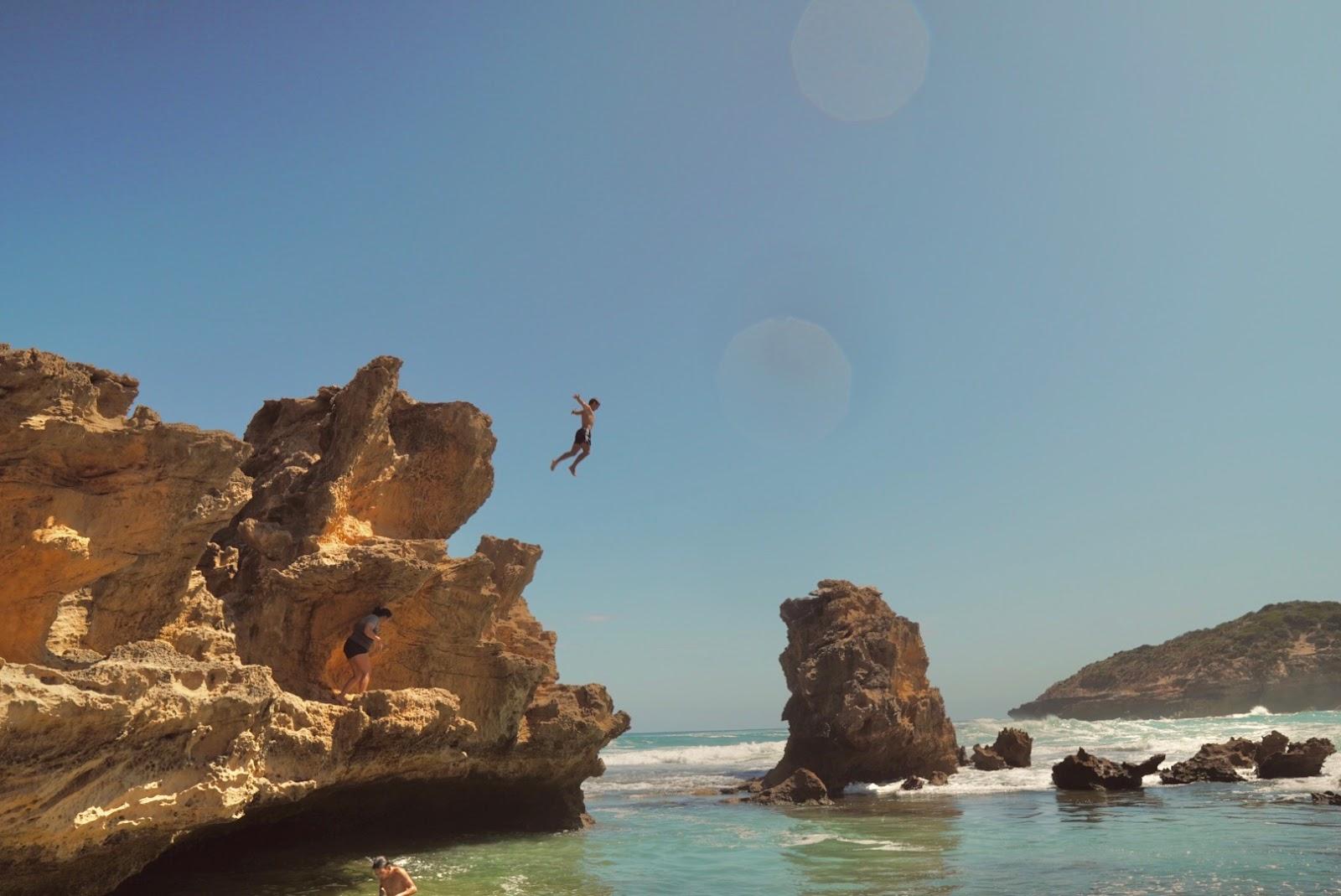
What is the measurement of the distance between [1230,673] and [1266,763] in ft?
223

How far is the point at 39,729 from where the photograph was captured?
6.62 m

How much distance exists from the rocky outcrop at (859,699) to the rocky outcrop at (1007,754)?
75.4 inches

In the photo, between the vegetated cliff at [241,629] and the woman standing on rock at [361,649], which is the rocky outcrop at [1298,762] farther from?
the woman standing on rock at [361,649]

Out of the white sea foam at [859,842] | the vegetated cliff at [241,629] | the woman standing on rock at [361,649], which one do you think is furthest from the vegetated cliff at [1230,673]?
the woman standing on rock at [361,649]

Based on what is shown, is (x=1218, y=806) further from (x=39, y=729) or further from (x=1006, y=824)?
(x=39, y=729)

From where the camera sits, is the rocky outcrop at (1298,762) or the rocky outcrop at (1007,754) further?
the rocky outcrop at (1007,754)

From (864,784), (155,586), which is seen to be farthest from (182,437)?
(864,784)

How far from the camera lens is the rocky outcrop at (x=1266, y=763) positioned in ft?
84.0

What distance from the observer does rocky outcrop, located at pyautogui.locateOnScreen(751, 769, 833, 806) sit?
84.0 ft

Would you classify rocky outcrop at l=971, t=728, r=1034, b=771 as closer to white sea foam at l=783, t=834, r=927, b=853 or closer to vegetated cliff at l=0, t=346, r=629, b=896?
white sea foam at l=783, t=834, r=927, b=853

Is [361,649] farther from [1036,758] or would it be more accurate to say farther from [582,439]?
[1036,758]

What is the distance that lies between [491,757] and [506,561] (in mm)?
4260

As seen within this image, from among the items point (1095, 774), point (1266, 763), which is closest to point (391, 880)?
point (1095, 774)

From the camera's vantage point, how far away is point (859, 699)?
27891mm
